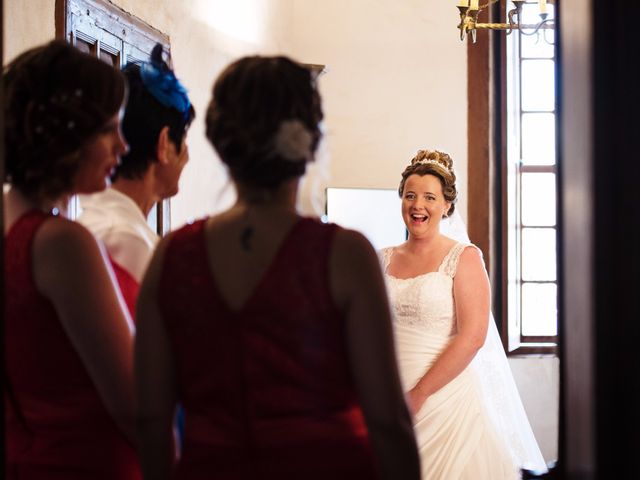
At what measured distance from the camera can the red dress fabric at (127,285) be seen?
6.63 feet

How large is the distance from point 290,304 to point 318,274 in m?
0.06

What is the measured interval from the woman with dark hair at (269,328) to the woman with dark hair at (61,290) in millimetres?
158

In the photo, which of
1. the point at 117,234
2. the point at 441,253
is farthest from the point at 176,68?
the point at 117,234

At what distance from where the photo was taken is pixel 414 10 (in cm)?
766

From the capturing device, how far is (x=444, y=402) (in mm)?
4039

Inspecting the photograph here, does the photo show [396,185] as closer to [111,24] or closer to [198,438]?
[111,24]

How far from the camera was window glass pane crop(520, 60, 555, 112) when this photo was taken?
309 inches

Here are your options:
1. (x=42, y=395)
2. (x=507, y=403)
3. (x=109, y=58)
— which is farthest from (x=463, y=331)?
(x=42, y=395)

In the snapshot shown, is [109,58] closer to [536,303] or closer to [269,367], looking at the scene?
[269,367]

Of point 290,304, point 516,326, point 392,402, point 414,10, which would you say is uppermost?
point 414,10

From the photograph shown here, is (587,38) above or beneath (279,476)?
above

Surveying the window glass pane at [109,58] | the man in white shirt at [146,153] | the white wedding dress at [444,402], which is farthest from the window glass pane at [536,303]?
the man in white shirt at [146,153]

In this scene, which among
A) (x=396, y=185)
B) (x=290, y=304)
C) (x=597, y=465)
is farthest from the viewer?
(x=396, y=185)

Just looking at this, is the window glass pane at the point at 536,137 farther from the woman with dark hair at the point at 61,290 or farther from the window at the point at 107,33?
the woman with dark hair at the point at 61,290
